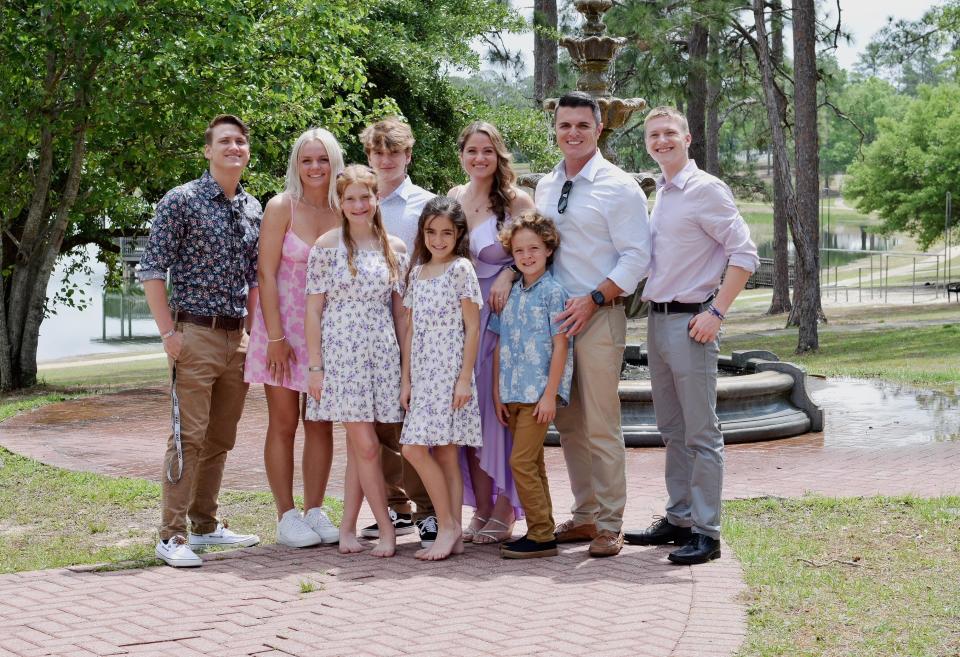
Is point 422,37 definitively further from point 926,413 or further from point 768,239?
point 768,239

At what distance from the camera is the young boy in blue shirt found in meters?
5.60

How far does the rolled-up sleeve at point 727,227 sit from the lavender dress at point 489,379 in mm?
1021

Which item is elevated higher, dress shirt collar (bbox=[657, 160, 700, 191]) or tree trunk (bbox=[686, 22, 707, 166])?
tree trunk (bbox=[686, 22, 707, 166])

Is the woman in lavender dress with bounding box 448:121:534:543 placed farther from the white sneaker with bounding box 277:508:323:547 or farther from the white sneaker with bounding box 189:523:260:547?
the white sneaker with bounding box 189:523:260:547

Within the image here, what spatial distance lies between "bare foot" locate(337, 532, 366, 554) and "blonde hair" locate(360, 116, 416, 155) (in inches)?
78.0

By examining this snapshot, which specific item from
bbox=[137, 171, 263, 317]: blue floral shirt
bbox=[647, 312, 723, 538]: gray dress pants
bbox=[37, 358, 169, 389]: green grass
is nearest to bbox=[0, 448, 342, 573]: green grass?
bbox=[137, 171, 263, 317]: blue floral shirt

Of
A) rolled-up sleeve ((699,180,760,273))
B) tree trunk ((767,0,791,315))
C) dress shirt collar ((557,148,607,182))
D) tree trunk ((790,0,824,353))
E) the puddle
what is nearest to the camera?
rolled-up sleeve ((699,180,760,273))

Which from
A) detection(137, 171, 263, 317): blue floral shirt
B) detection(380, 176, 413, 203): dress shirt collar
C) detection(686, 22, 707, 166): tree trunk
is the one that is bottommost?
detection(137, 171, 263, 317): blue floral shirt

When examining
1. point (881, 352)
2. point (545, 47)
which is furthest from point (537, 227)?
point (545, 47)

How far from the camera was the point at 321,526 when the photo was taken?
238 inches

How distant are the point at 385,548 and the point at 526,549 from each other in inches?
27.5

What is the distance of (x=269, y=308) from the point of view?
5.84 meters

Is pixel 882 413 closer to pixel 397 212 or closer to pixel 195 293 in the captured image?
pixel 397 212

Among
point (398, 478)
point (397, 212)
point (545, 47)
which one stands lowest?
point (398, 478)
